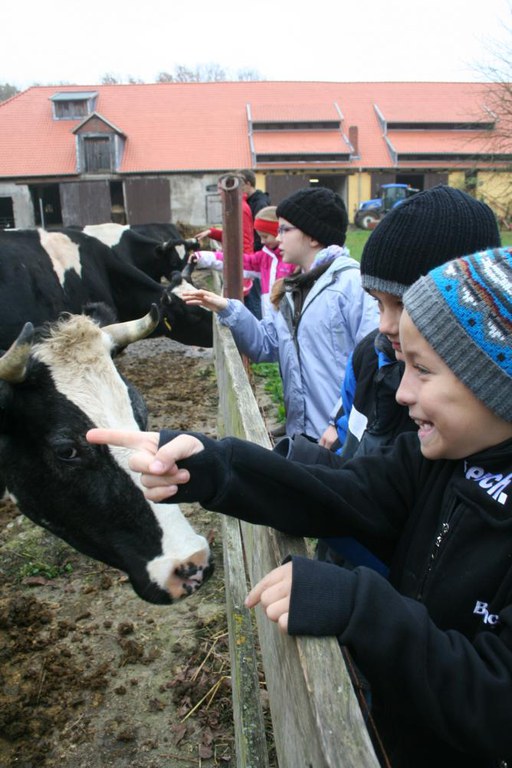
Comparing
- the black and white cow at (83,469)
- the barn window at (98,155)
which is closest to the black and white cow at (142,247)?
the black and white cow at (83,469)

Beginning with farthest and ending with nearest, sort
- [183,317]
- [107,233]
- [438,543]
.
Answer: [107,233] < [183,317] < [438,543]

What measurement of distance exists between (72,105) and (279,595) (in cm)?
4068

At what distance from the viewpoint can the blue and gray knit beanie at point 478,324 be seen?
107 cm

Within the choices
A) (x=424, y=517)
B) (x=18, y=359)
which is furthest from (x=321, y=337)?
(x=424, y=517)

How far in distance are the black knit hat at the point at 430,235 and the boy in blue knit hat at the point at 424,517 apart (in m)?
0.51

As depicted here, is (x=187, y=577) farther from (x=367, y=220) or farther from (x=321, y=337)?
(x=367, y=220)

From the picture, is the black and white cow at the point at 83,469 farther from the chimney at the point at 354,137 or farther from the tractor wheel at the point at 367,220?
the chimney at the point at 354,137

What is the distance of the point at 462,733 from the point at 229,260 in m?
3.81

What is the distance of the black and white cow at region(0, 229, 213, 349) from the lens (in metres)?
5.05

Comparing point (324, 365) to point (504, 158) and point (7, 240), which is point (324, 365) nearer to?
point (7, 240)

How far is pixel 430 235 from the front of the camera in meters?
1.69

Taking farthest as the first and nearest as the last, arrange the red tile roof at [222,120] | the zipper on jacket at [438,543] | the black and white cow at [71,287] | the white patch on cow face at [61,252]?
the red tile roof at [222,120] < the white patch on cow face at [61,252] < the black and white cow at [71,287] < the zipper on jacket at [438,543]

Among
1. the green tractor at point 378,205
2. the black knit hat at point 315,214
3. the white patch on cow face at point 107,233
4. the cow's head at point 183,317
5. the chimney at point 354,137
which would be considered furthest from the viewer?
the chimney at point 354,137

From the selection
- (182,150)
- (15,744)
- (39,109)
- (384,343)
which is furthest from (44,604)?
(39,109)
